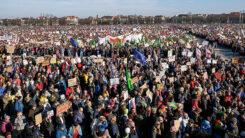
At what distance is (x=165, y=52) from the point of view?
1994 cm

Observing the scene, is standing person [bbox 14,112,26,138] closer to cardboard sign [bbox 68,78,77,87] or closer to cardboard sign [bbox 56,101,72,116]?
cardboard sign [bbox 56,101,72,116]

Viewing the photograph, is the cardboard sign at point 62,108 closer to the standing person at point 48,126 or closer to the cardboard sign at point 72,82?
the standing person at point 48,126

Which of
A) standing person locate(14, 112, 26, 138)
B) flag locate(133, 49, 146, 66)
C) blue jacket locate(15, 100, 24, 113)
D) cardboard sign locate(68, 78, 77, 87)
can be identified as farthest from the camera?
flag locate(133, 49, 146, 66)

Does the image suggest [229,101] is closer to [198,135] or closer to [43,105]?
[198,135]

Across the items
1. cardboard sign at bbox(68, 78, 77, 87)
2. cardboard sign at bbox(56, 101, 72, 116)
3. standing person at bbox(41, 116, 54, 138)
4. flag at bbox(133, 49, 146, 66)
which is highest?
flag at bbox(133, 49, 146, 66)

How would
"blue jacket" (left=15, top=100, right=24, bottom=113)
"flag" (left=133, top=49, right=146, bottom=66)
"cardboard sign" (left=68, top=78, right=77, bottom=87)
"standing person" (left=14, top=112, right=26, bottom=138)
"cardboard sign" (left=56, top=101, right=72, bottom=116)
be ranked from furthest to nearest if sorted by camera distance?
"flag" (left=133, top=49, right=146, bottom=66)
"cardboard sign" (left=68, top=78, right=77, bottom=87)
"blue jacket" (left=15, top=100, right=24, bottom=113)
"cardboard sign" (left=56, top=101, right=72, bottom=116)
"standing person" (left=14, top=112, right=26, bottom=138)

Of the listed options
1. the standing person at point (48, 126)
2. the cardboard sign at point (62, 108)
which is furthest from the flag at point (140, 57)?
the standing person at point (48, 126)

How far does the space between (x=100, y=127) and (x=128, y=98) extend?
216cm

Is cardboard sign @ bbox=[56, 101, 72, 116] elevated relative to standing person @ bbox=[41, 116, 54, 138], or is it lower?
elevated

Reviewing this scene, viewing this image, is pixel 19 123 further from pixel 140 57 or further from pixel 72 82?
pixel 140 57

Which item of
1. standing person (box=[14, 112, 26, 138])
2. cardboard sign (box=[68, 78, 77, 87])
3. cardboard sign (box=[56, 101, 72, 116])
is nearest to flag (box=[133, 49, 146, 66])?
cardboard sign (box=[68, 78, 77, 87])

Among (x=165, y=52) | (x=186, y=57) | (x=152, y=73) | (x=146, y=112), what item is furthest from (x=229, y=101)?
(x=165, y=52)

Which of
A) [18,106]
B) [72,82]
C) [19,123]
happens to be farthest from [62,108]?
[72,82]

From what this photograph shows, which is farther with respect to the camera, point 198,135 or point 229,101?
point 229,101
